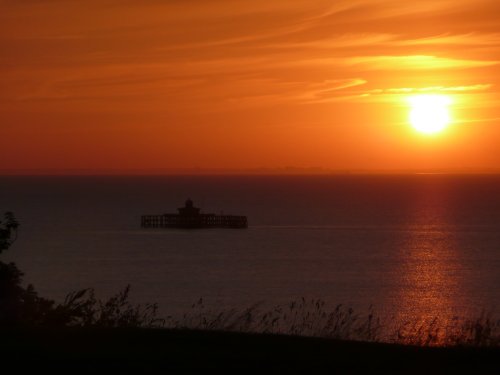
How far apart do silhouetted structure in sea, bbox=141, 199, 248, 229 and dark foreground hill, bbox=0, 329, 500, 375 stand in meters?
101

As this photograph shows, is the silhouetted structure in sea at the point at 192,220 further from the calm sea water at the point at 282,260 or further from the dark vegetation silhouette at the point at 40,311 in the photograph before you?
the dark vegetation silhouette at the point at 40,311

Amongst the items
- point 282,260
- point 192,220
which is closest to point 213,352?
point 282,260

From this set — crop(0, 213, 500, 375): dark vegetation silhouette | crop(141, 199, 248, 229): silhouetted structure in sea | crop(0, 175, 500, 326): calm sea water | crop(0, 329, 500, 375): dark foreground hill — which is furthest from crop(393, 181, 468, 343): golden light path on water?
crop(141, 199, 248, 229): silhouetted structure in sea

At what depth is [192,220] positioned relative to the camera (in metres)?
114

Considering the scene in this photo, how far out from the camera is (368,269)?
3017 inches

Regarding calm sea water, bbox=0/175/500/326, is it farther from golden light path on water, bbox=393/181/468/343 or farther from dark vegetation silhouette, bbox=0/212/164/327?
dark vegetation silhouette, bbox=0/212/164/327

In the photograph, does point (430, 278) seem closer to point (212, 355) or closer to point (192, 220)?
point (192, 220)

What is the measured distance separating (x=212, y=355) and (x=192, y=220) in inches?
4078

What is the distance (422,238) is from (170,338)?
98864 millimetres

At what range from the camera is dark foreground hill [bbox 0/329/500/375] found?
10445 mm

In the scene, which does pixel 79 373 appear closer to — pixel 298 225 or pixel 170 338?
pixel 170 338

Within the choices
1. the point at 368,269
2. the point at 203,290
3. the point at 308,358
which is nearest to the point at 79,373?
the point at 308,358

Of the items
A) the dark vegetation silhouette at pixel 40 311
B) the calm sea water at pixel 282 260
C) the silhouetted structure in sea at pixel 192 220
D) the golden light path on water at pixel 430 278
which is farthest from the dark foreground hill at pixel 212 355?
the silhouetted structure in sea at pixel 192 220

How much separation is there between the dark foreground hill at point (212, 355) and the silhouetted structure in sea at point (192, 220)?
101m
